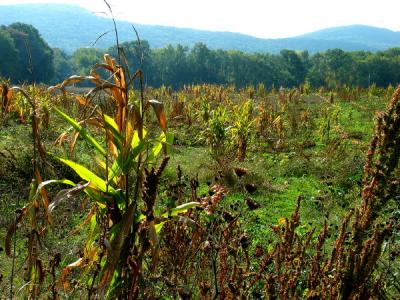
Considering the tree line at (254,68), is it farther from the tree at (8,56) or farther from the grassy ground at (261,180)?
the grassy ground at (261,180)

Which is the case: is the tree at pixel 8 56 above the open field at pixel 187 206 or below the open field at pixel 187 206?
below

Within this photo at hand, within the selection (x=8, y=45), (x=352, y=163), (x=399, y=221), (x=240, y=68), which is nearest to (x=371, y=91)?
(x=352, y=163)

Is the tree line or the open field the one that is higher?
the open field

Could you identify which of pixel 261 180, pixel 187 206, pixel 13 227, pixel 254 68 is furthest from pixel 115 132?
pixel 254 68

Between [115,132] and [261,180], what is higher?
[115,132]

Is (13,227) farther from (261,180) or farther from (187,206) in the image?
(261,180)

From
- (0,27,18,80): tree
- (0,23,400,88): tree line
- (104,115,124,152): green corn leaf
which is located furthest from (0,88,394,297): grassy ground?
(0,23,400,88): tree line

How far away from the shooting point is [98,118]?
2287 millimetres

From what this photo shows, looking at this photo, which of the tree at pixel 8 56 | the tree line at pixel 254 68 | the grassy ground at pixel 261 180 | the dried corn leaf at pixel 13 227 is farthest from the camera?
the tree line at pixel 254 68

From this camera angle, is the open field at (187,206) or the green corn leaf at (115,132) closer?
the open field at (187,206)

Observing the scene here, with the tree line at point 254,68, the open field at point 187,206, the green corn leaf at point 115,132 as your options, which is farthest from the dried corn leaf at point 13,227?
the tree line at point 254,68

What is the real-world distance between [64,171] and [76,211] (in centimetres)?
137

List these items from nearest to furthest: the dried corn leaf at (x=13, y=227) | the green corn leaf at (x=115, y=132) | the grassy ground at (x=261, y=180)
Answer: the dried corn leaf at (x=13, y=227) < the green corn leaf at (x=115, y=132) < the grassy ground at (x=261, y=180)

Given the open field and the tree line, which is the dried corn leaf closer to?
the open field
